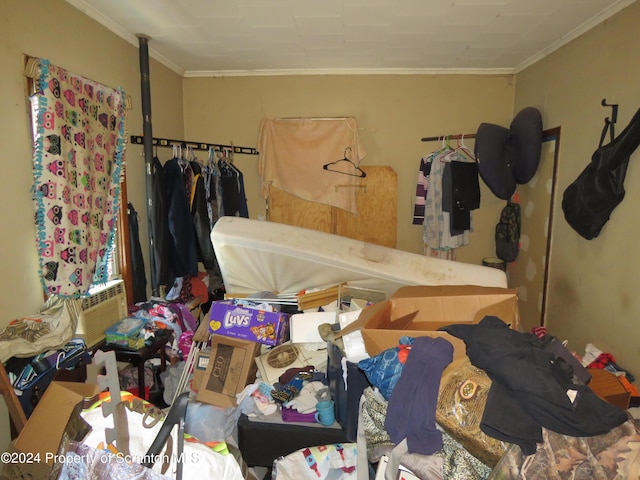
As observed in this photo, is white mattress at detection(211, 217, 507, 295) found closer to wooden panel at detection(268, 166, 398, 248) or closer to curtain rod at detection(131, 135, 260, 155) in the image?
curtain rod at detection(131, 135, 260, 155)

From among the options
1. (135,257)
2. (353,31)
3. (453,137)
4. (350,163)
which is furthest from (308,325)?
(453,137)

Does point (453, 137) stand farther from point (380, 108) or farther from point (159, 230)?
point (159, 230)

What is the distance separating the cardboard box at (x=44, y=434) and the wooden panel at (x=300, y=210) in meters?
2.70

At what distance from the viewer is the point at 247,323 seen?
92.1 inches

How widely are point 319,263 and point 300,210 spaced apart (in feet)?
5.59

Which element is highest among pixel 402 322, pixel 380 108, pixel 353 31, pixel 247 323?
pixel 353 31

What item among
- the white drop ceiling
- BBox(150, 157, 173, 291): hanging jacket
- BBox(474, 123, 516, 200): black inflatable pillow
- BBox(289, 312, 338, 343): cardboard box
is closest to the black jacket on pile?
BBox(289, 312, 338, 343): cardboard box

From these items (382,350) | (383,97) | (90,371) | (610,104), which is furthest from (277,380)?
(383,97)

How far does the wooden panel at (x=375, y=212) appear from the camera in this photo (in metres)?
A: 4.16

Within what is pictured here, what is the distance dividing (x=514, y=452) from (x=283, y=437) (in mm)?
1050

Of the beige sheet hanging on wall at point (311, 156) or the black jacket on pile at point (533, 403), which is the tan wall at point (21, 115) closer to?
the beige sheet hanging on wall at point (311, 156)

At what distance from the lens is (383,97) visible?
4.04 metres

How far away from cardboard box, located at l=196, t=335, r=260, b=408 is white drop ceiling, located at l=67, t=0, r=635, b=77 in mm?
2039

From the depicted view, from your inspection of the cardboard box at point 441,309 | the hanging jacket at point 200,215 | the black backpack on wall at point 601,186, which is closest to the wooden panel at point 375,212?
the hanging jacket at point 200,215
